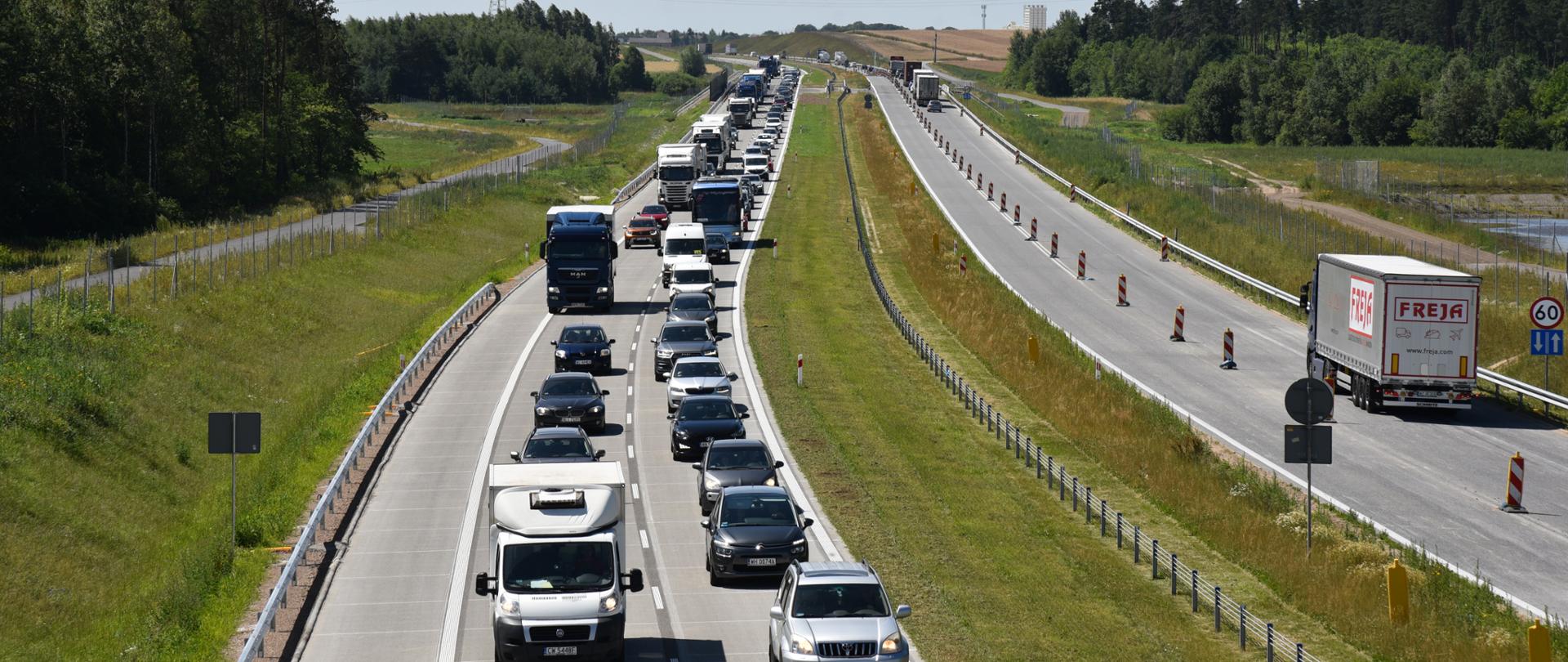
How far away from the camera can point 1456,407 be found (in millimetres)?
40562

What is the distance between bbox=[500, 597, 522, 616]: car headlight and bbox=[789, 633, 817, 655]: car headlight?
3.46 metres

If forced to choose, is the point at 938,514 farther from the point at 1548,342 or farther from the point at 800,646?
the point at 1548,342

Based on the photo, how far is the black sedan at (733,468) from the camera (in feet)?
95.4

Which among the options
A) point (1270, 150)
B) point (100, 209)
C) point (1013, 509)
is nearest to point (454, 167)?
point (100, 209)

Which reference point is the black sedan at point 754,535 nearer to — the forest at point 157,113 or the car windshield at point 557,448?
the car windshield at point 557,448

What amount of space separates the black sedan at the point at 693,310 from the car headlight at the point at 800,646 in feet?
101

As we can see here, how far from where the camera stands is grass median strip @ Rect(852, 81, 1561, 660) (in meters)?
24.0

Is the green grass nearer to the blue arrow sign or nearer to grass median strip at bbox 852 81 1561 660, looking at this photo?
grass median strip at bbox 852 81 1561 660

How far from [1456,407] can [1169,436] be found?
28.5 feet

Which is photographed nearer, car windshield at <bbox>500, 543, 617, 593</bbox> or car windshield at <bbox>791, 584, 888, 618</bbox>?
car windshield at <bbox>791, 584, 888, 618</bbox>

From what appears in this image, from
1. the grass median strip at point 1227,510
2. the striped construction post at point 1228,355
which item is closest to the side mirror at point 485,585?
the grass median strip at point 1227,510

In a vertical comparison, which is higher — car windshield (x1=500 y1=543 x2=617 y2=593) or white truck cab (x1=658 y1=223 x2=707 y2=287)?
white truck cab (x1=658 y1=223 x2=707 y2=287)

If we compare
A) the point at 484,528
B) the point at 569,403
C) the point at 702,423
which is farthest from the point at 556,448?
the point at 569,403

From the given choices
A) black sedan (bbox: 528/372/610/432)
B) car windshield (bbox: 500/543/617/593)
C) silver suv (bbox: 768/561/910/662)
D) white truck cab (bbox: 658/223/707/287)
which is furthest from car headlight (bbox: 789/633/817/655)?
white truck cab (bbox: 658/223/707/287)
